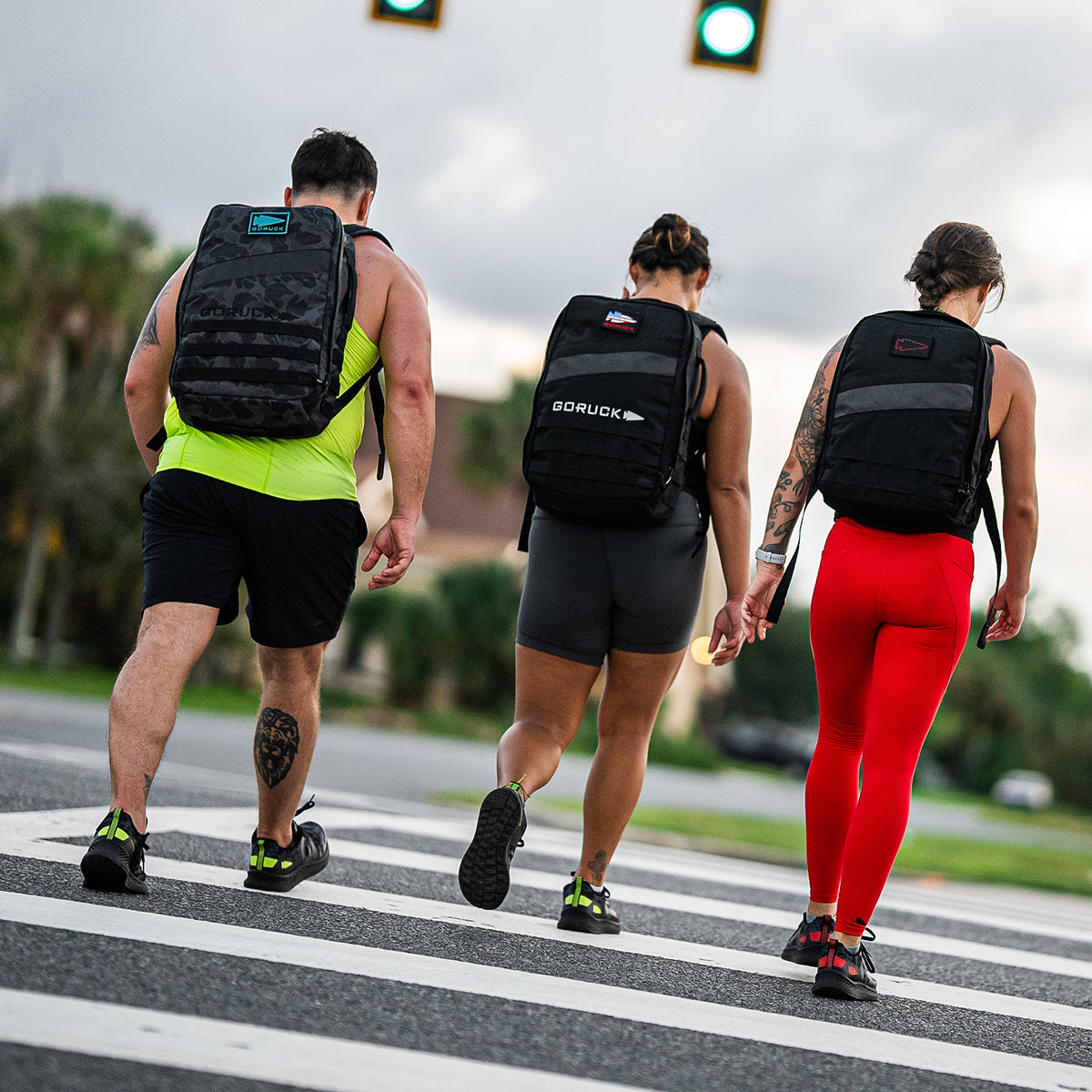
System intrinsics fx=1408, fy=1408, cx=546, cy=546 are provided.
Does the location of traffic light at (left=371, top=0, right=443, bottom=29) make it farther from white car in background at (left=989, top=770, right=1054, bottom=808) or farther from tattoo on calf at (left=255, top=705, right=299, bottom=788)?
white car in background at (left=989, top=770, right=1054, bottom=808)

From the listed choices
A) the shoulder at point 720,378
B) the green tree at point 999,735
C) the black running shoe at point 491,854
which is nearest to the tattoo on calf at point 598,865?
the black running shoe at point 491,854

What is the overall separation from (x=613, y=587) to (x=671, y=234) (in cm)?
110

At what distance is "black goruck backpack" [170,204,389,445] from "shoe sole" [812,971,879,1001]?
6.48ft

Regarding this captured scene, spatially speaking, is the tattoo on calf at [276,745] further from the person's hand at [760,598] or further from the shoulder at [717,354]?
the shoulder at [717,354]

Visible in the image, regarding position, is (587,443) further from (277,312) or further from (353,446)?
(277,312)

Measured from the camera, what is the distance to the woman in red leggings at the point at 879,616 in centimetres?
378

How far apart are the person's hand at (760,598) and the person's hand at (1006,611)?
0.65 m

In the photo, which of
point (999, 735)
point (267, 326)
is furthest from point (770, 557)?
point (999, 735)

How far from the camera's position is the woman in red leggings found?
12.4ft

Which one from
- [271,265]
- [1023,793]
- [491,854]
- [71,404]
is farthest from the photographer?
[1023,793]

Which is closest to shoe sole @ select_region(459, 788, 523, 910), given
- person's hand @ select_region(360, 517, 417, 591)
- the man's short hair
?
person's hand @ select_region(360, 517, 417, 591)

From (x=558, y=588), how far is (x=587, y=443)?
17.3 inches

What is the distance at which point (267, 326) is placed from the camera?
3.79 metres

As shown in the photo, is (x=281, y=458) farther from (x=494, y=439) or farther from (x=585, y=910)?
(x=494, y=439)
